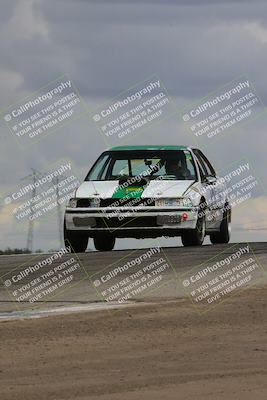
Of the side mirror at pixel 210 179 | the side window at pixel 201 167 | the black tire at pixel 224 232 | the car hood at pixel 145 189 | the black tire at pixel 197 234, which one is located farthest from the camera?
the black tire at pixel 224 232

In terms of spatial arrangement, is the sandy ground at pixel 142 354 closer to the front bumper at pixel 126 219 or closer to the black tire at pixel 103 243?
the front bumper at pixel 126 219

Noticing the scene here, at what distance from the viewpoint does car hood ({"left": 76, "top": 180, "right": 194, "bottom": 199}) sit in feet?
→ 76.0

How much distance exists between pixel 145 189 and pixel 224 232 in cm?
286

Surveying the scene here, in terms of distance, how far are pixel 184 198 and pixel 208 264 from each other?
3.08 meters

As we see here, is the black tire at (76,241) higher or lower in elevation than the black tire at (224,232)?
higher

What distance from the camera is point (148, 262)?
20.8m

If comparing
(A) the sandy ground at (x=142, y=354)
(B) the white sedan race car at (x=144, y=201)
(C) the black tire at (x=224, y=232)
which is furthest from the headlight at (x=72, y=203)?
(A) the sandy ground at (x=142, y=354)

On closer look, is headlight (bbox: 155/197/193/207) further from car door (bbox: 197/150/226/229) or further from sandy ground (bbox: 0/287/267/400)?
sandy ground (bbox: 0/287/267/400)

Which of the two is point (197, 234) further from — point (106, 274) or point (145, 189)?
point (106, 274)

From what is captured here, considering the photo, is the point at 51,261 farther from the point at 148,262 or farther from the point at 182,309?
the point at 182,309

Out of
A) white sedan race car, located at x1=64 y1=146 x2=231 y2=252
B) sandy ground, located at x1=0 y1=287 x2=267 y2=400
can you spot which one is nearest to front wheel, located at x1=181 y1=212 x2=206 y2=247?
white sedan race car, located at x1=64 y1=146 x2=231 y2=252

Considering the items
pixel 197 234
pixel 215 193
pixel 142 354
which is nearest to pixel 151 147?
pixel 215 193

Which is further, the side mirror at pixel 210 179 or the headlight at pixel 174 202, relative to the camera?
the side mirror at pixel 210 179

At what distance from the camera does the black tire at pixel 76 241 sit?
23438 mm
